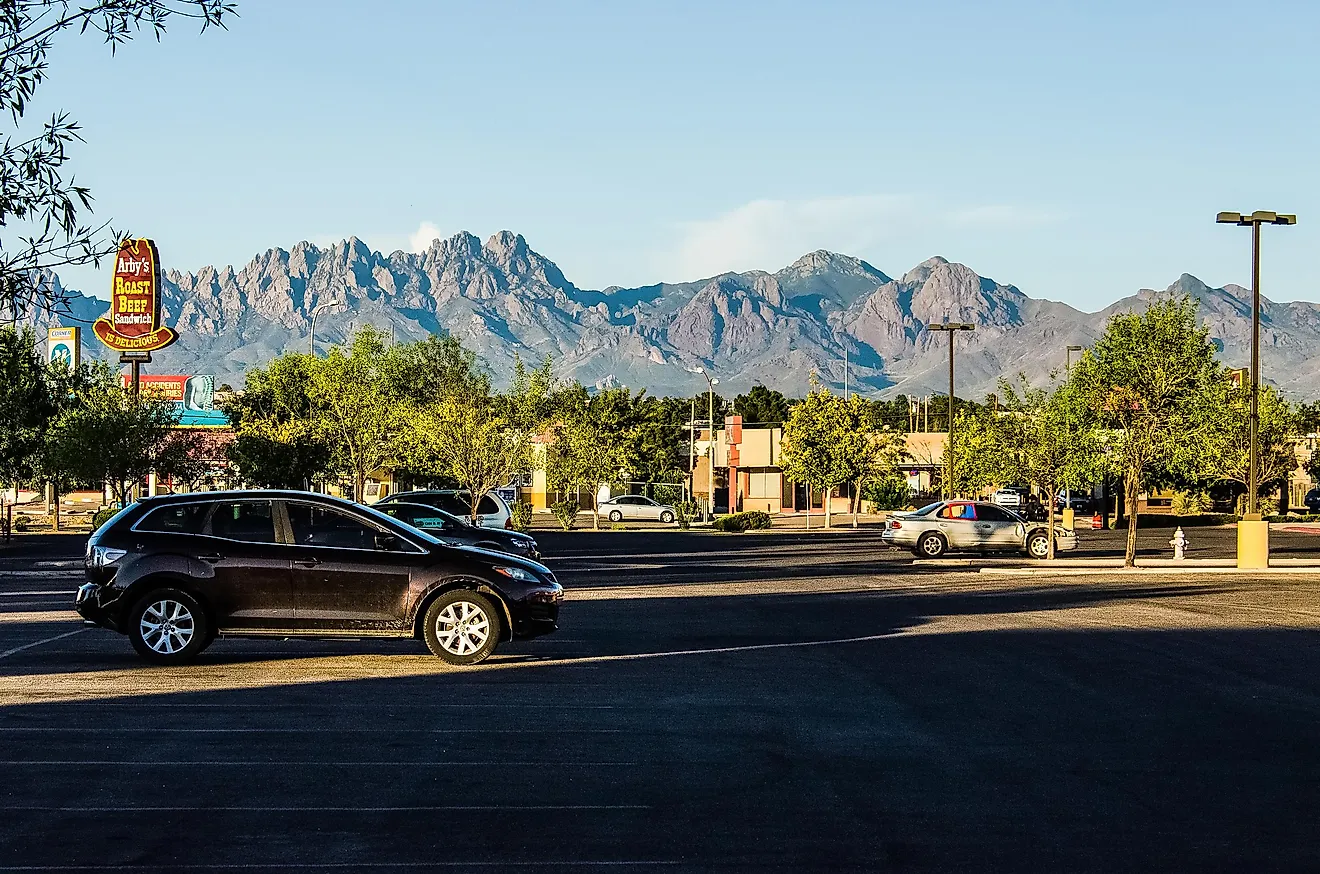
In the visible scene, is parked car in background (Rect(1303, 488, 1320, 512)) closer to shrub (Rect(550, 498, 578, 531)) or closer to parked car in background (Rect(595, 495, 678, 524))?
parked car in background (Rect(595, 495, 678, 524))

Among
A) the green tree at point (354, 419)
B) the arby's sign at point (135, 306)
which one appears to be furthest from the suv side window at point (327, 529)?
the arby's sign at point (135, 306)

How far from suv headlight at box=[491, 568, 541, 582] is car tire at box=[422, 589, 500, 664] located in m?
0.31

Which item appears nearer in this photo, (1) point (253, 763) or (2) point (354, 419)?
(1) point (253, 763)

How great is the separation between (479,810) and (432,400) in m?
62.3

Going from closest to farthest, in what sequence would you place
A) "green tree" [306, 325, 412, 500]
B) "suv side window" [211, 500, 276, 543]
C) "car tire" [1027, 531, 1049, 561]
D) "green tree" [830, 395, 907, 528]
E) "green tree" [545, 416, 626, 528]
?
"suv side window" [211, 500, 276, 543]
"car tire" [1027, 531, 1049, 561]
"green tree" [306, 325, 412, 500]
"green tree" [830, 395, 907, 528]
"green tree" [545, 416, 626, 528]

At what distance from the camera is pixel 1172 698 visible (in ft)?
41.9

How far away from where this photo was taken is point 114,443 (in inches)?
1852

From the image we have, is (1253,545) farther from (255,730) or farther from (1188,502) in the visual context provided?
(1188,502)

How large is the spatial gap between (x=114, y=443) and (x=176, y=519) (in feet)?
114

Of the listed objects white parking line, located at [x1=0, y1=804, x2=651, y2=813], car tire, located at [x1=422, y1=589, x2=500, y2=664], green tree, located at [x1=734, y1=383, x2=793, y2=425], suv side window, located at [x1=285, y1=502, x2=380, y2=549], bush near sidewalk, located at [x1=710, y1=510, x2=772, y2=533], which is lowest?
bush near sidewalk, located at [x1=710, y1=510, x2=772, y2=533]

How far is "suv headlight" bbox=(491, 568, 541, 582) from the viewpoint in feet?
48.1

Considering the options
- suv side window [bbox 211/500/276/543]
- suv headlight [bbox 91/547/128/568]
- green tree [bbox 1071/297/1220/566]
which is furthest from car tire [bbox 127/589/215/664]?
green tree [bbox 1071/297/1220/566]

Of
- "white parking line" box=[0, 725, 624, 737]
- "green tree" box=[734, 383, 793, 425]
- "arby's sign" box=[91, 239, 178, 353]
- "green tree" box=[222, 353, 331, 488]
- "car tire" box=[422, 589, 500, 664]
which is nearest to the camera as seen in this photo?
"white parking line" box=[0, 725, 624, 737]

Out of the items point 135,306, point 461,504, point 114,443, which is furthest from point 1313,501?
point 114,443
